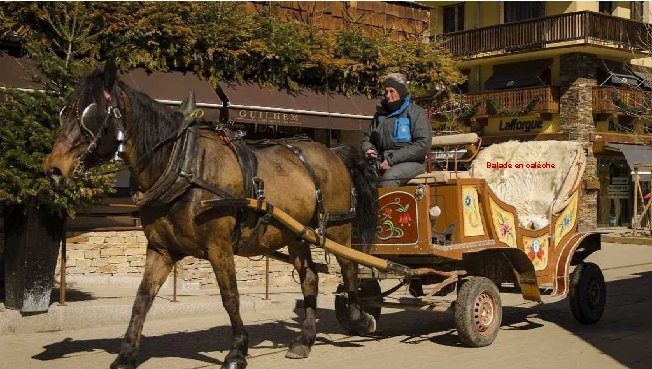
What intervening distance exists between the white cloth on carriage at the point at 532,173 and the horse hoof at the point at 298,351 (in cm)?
340

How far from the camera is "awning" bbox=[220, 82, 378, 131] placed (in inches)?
504

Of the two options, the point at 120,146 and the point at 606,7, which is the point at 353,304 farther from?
the point at 606,7

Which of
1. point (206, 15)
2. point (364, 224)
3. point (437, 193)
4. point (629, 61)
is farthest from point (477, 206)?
point (629, 61)

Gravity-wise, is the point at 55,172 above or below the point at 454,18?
below

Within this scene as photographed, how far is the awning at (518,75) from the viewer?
34531mm

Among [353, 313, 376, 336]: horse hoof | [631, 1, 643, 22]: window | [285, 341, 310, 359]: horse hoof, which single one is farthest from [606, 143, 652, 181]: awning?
[285, 341, 310, 359]: horse hoof

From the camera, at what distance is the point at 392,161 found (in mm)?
8398

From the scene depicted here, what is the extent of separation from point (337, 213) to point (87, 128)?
2.54m

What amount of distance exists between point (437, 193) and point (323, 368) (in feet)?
6.92

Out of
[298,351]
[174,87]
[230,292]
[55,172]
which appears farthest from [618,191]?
[55,172]

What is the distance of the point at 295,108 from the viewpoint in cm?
1329

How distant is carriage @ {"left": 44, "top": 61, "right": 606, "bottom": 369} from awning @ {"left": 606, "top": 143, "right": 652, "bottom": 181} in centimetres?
2405

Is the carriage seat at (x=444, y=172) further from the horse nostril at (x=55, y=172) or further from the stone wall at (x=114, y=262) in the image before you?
the stone wall at (x=114, y=262)

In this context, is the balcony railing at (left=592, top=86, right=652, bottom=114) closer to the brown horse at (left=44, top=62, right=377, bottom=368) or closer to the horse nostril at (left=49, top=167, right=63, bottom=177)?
the brown horse at (left=44, top=62, right=377, bottom=368)
